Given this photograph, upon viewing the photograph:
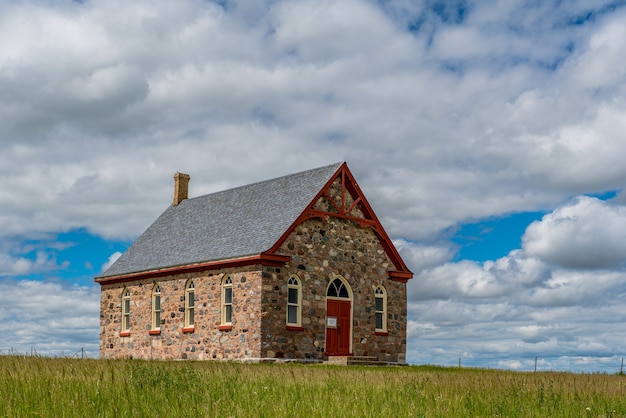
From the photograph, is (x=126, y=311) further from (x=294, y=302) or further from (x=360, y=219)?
(x=360, y=219)

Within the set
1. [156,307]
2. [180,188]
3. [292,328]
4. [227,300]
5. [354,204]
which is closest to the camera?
[292,328]

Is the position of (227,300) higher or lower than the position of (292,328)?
higher

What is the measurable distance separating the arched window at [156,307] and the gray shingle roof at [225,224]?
110cm

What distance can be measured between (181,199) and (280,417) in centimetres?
3491

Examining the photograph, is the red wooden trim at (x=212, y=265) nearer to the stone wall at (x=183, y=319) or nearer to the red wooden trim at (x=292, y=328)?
the stone wall at (x=183, y=319)

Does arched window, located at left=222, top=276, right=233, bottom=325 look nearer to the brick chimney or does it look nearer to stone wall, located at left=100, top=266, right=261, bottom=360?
stone wall, located at left=100, top=266, right=261, bottom=360

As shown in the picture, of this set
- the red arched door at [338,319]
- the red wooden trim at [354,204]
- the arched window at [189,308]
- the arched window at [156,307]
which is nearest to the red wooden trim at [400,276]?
the red arched door at [338,319]

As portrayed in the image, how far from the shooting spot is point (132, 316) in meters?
37.3

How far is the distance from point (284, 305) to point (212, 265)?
153 inches

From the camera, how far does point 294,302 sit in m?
30.7

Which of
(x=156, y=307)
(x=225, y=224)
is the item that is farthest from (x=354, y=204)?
(x=156, y=307)

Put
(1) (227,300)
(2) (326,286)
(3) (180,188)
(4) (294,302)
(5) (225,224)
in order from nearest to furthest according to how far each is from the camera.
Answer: (4) (294,302), (1) (227,300), (2) (326,286), (5) (225,224), (3) (180,188)

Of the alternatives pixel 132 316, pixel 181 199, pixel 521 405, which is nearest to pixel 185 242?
pixel 132 316

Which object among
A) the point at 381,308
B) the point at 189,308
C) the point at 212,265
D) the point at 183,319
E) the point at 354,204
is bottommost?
the point at 183,319
